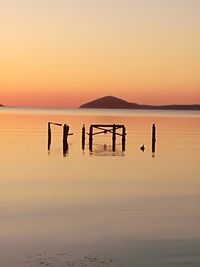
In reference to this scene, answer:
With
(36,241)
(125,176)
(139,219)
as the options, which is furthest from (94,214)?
(125,176)

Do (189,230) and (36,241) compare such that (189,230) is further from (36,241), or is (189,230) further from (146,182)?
(146,182)

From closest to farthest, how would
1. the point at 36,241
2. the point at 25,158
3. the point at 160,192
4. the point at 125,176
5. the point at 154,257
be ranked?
the point at 154,257
the point at 36,241
the point at 160,192
the point at 125,176
the point at 25,158

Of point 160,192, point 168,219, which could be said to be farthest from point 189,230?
point 160,192

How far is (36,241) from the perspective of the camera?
17000 mm

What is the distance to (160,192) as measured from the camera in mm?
28703

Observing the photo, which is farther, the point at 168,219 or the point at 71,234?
the point at 168,219

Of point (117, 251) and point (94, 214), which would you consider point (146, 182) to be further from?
point (117, 251)

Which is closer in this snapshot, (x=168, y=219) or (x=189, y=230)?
(x=189, y=230)

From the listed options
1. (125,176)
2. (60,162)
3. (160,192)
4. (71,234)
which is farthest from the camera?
(60,162)

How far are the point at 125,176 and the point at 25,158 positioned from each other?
49.5 feet

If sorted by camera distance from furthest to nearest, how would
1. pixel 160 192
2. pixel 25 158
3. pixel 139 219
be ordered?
pixel 25 158
pixel 160 192
pixel 139 219

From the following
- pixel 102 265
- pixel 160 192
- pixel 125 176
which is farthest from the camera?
pixel 125 176

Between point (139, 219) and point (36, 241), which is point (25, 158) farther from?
point (36, 241)

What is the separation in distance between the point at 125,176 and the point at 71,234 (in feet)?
58.2
